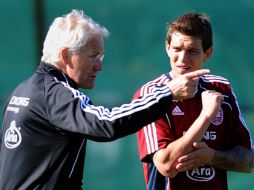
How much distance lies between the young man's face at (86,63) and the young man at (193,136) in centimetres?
35

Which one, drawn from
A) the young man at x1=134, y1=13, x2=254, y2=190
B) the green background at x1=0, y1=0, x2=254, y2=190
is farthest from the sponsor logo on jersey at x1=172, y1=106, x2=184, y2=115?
the green background at x1=0, y1=0, x2=254, y2=190

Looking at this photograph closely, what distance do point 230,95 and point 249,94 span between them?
8.28ft

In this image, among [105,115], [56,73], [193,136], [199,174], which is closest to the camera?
[105,115]

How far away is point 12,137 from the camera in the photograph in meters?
4.18

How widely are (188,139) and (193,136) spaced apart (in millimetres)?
36

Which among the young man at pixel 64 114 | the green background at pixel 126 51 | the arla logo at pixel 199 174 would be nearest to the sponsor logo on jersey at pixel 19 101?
the young man at pixel 64 114

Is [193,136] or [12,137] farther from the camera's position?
[193,136]

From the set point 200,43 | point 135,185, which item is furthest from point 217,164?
point 135,185

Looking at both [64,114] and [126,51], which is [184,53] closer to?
[64,114]

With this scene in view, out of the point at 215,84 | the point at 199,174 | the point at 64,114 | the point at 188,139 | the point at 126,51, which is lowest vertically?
the point at 199,174

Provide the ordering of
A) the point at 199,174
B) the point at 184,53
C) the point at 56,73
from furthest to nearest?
the point at 184,53
the point at 199,174
the point at 56,73

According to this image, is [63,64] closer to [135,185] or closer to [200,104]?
[200,104]

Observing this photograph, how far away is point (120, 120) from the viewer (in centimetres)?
385

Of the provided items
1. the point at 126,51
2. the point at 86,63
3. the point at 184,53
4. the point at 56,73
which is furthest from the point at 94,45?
the point at 126,51
